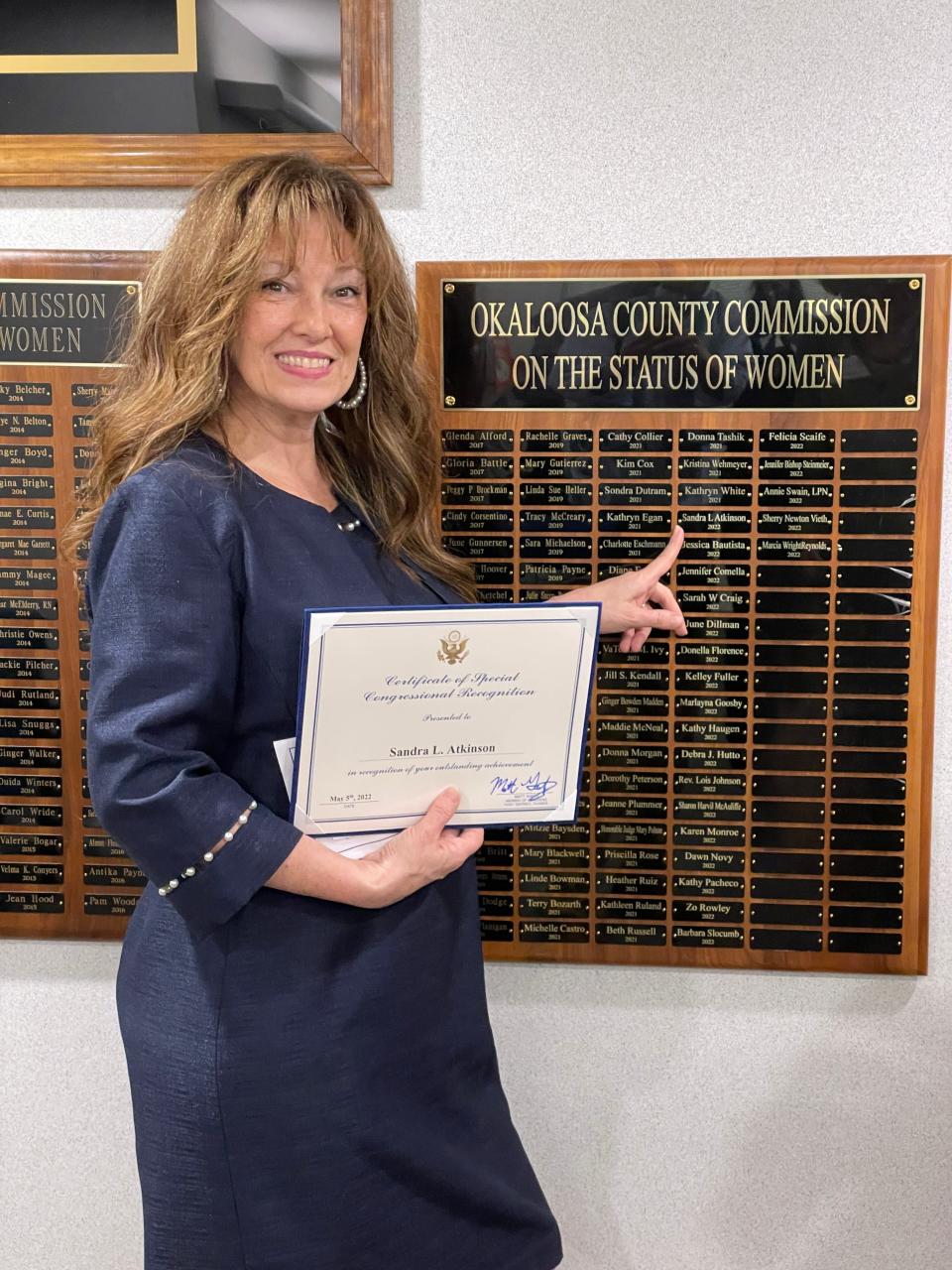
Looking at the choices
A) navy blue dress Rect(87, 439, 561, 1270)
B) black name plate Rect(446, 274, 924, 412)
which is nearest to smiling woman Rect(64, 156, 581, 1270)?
navy blue dress Rect(87, 439, 561, 1270)

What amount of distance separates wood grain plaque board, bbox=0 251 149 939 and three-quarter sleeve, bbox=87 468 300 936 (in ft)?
1.84

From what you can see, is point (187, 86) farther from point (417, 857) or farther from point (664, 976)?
point (664, 976)

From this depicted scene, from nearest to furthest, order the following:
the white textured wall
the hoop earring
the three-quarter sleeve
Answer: the three-quarter sleeve, the hoop earring, the white textured wall

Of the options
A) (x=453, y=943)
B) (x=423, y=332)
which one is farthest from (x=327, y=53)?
(x=453, y=943)

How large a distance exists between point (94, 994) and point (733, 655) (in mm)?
1025

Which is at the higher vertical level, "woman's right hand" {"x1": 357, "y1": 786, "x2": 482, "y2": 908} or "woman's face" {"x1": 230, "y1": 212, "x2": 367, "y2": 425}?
"woman's face" {"x1": 230, "y1": 212, "x2": 367, "y2": 425}

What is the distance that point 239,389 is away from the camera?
1.10 meters

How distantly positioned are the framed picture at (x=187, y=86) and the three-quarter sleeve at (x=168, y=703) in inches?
25.4

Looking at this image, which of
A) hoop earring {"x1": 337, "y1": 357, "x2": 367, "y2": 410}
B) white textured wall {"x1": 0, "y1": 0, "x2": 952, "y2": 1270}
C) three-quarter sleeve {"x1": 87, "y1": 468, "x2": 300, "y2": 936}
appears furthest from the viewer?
white textured wall {"x1": 0, "y1": 0, "x2": 952, "y2": 1270}

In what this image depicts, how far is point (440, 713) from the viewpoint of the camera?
1.06 metres

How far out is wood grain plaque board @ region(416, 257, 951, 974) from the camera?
140cm

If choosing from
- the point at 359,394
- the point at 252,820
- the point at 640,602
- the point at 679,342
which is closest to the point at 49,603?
the point at 359,394
